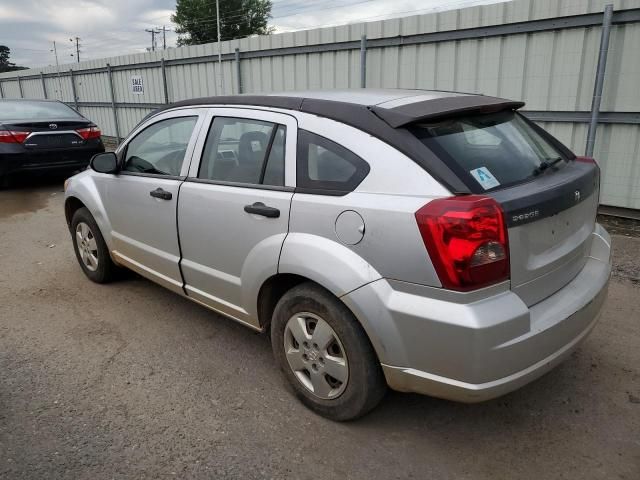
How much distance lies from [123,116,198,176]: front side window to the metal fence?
176 inches

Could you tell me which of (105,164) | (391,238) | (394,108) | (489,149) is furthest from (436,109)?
(105,164)

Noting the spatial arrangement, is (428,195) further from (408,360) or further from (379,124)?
(408,360)

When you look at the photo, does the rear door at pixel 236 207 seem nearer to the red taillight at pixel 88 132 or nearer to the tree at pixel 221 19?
the red taillight at pixel 88 132

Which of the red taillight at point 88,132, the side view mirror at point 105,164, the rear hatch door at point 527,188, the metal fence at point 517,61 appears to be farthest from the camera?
the red taillight at point 88,132

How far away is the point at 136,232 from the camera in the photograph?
12.8 ft

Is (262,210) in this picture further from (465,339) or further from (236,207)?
(465,339)

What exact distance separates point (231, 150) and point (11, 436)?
1.98 metres

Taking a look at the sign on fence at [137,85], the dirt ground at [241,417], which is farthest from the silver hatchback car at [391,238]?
the sign on fence at [137,85]

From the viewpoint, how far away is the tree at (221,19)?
54.0m

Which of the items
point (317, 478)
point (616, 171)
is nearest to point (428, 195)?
point (317, 478)

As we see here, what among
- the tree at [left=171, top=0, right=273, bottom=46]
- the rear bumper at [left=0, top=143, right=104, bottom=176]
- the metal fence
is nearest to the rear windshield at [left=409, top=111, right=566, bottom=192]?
the metal fence

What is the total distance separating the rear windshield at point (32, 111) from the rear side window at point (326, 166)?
8.08m

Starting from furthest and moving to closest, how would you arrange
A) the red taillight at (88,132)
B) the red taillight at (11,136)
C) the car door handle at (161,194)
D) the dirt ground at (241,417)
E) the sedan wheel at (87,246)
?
the red taillight at (88,132), the red taillight at (11,136), the sedan wheel at (87,246), the car door handle at (161,194), the dirt ground at (241,417)

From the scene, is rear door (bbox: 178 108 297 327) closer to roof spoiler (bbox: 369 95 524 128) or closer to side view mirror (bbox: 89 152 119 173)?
roof spoiler (bbox: 369 95 524 128)
